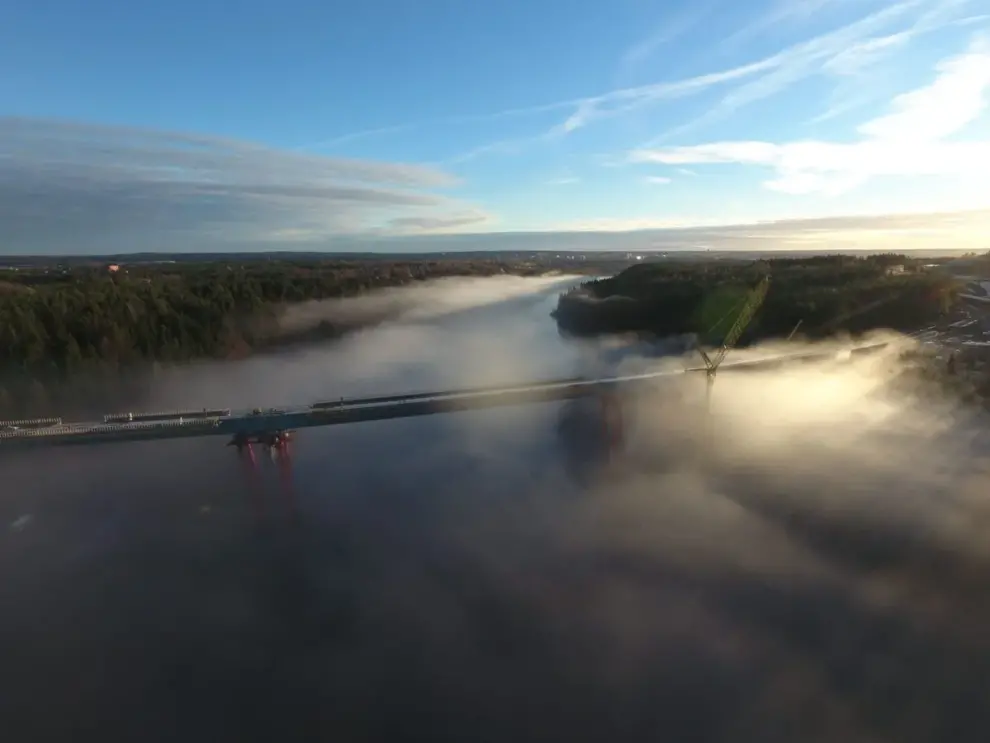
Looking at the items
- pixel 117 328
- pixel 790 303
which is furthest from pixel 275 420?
pixel 790 303

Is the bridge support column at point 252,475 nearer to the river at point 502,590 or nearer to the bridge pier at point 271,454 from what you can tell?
the bridge pier at point 271,454

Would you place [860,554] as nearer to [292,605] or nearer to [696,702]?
[696,702]

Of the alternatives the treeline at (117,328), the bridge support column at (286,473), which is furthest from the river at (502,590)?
the treeline at (117,328)

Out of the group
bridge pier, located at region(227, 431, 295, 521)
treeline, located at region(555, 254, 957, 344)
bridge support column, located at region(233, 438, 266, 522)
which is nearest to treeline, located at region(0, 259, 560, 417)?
bridge support column, located at region(233, 438, 266, 522)

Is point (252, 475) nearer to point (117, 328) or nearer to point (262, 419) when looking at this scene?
point (262, 419)

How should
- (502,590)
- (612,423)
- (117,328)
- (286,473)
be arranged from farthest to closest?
(117,328), (612,423), (286,473), (502,590)

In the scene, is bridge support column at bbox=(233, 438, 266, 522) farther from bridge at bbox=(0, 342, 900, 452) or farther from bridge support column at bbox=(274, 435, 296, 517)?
bridge support column at bbox=(274, 435, 296, 517)

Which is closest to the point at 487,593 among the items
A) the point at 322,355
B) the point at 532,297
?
the point at 322,355
